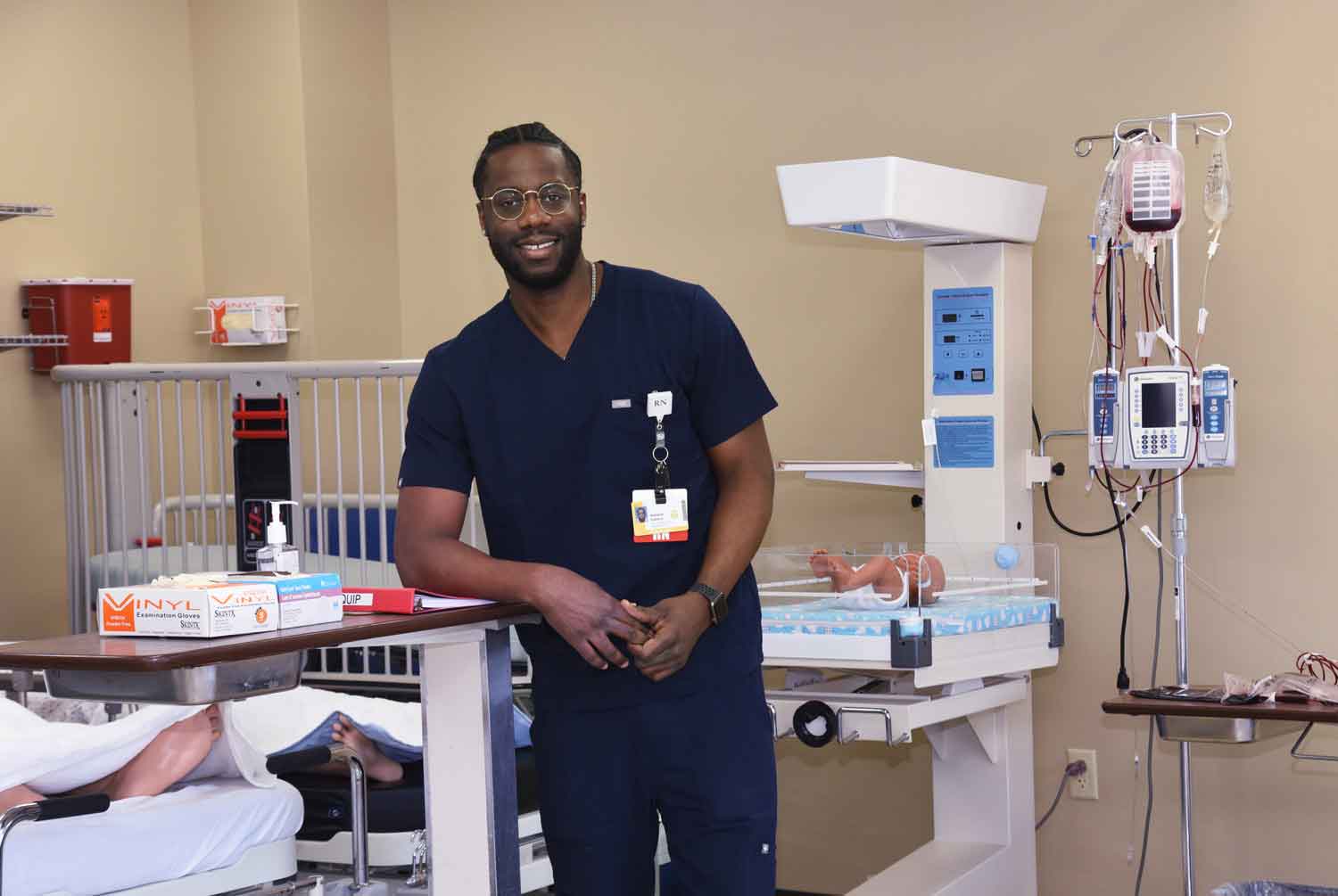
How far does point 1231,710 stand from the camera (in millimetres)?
3471

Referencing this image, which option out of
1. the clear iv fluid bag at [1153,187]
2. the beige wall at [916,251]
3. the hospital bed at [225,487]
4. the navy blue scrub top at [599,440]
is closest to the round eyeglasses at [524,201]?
the navy blue scrub top at [599,440]

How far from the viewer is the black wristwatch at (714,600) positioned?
7.13 ft

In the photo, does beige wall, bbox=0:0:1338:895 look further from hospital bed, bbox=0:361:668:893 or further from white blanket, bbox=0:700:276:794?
white blanket, bbox=0:700:276:794

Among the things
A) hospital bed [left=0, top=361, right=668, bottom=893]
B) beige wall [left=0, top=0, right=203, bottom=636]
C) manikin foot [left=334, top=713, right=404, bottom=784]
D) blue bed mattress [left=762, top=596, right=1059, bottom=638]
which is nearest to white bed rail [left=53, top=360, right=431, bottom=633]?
hospital bed [left=0, top=361, right=668, bottom=893]

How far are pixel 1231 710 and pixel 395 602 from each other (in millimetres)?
2235

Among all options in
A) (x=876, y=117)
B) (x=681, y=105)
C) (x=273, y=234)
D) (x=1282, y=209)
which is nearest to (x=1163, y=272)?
(x=1282, y=209)

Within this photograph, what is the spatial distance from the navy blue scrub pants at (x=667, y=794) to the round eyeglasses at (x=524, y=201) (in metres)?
0.70

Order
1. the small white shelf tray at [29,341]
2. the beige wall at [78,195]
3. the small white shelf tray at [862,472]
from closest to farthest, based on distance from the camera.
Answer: the small white shelf tray at [862,472]
the small white shelf tray at [29,341]
the beige wall at [78,195]

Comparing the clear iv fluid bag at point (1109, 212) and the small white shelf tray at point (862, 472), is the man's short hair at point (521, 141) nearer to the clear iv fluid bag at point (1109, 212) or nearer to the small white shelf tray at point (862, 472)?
the small white shelf tray at point (862, 472)

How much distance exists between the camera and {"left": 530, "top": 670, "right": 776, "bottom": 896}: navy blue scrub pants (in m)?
2.17

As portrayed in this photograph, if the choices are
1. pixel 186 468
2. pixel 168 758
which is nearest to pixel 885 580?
pixel 168 758

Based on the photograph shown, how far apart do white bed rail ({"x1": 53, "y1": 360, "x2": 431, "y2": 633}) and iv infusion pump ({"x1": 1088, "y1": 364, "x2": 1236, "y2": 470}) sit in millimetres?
1709

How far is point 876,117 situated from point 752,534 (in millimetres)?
2742

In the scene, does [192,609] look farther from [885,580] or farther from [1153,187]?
[1153,187]
